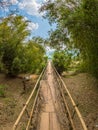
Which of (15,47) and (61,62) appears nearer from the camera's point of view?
(15,47)

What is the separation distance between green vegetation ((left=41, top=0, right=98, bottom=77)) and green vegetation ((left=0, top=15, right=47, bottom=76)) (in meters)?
2.74

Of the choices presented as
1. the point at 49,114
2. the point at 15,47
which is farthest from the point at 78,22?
the point at 15,47

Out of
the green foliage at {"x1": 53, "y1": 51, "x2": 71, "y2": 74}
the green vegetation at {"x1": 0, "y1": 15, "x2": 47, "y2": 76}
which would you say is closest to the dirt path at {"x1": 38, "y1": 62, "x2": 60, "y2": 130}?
the green vegetation at {"x1": 0, "y1": 15, "x2": 47, "y2": 76}

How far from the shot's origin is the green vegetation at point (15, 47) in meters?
11.8

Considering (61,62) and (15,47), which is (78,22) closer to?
(15,47)

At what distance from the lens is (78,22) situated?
6832mm

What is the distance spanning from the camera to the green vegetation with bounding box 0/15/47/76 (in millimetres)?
11843

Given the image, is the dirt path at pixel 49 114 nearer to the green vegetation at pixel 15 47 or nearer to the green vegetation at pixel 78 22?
the green vegetation at pixel 78 22

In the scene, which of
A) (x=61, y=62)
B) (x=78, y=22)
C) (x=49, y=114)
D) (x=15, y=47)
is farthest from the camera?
(x=61, y=62)

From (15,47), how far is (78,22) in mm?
5730

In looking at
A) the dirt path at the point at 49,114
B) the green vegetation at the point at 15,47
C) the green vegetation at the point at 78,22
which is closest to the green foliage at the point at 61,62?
the green vegetation at the point at 15,47

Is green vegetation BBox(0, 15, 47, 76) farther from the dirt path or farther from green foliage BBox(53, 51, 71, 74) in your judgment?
green foliage BBox(53, 51, 71, 74)

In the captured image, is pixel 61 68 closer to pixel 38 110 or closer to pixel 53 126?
pixel 38 110

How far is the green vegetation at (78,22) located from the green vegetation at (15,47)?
2741 millimetres
